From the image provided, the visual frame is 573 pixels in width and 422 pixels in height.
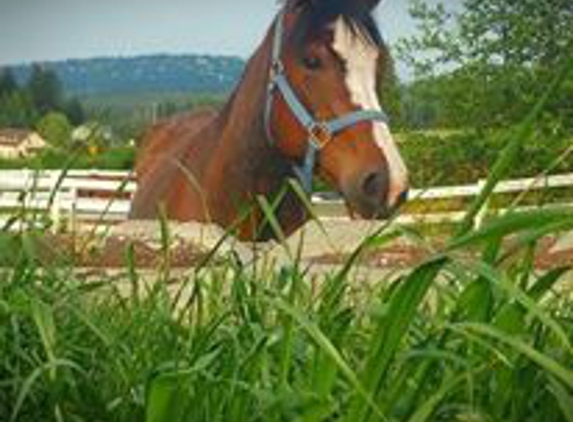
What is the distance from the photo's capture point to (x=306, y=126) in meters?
5.83

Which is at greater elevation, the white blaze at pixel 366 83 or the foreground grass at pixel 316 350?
the foreground grass at pixel 316 350

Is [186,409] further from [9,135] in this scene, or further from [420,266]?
[9,135]

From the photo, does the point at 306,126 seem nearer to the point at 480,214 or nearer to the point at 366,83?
the point at 366,83

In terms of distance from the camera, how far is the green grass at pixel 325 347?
1.23m

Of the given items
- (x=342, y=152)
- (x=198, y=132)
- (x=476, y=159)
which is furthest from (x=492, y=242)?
(x=476, y=159)

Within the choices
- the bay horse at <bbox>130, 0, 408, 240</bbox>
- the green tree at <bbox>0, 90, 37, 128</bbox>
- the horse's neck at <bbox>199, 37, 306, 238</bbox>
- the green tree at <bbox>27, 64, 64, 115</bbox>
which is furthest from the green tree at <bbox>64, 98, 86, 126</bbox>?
the green tree at <bbox>0, 90, 37, 128</bbox>

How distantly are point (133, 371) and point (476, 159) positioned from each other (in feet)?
52.3

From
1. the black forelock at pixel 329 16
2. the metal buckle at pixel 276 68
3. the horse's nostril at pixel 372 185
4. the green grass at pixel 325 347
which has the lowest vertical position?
the horse's nostril at pixel 372 185

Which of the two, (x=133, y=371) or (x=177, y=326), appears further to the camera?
(x=177, y=326)

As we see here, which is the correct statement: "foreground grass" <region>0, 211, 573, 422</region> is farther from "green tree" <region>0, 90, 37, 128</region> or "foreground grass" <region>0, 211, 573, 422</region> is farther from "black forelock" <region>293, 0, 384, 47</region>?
"green tree" <region>0, 90, 37, 128</region>

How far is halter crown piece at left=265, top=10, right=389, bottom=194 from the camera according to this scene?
5.66m

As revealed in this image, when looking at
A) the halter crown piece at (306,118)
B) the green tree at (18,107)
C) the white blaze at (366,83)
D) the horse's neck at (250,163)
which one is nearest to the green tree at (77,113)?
the horse's neck at (250,163)

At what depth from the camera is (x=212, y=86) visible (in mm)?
8805

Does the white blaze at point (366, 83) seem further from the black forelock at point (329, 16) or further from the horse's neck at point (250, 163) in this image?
the horse's neck at point (250, 163)
